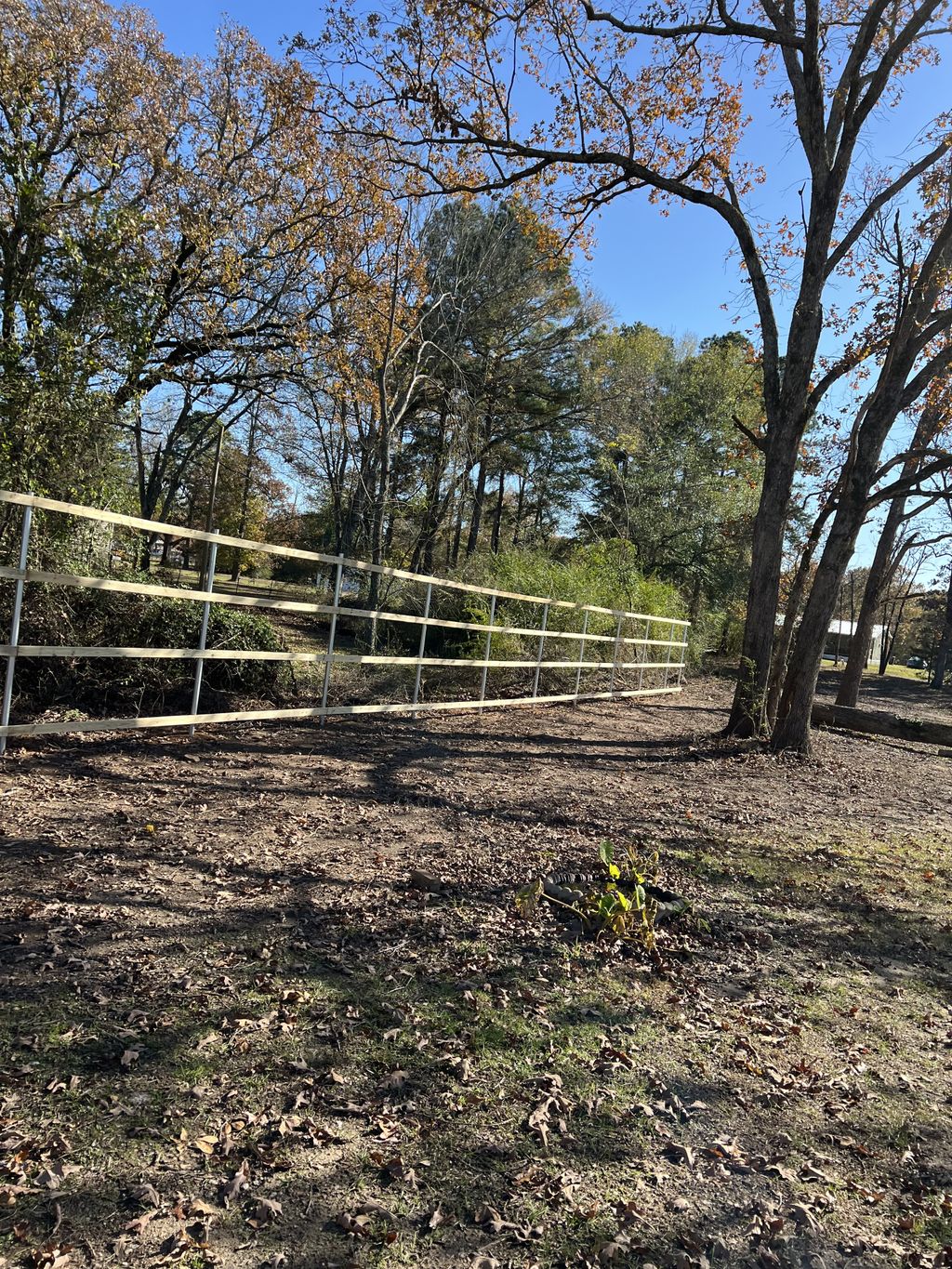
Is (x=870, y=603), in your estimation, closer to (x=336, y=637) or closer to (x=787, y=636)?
(x=787, y=636)

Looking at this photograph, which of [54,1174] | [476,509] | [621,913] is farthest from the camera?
[476,509]

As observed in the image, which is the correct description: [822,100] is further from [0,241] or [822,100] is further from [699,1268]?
[699,1268]

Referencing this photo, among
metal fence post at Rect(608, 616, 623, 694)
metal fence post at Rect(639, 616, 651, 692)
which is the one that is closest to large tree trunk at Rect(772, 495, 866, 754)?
metal fence post at Rect(608, 616, 623, 694)

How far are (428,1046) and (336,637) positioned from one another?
407 inches

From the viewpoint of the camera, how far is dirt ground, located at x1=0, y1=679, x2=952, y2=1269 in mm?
1952

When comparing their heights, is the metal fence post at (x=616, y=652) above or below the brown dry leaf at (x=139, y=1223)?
above

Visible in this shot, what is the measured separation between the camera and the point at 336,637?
41.7 feet

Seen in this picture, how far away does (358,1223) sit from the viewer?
189cm

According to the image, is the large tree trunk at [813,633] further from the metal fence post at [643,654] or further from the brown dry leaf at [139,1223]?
the brown dry leaf at [139,1223]

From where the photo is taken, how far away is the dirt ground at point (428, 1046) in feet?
6.40

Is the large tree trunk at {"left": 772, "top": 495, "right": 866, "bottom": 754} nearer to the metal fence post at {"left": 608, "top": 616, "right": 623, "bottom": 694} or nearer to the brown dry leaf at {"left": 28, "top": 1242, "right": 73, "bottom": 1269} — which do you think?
the metal fence post at {"left": 608, "top": 616, "right": 623, "bottom": 694}

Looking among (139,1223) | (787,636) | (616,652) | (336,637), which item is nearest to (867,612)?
(787,636)

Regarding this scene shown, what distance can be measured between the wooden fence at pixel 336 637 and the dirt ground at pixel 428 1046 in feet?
2.75

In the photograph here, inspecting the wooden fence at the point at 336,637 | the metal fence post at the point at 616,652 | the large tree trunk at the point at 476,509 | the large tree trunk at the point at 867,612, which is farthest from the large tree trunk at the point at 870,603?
→ the large tree trunk at the point at 476,509
